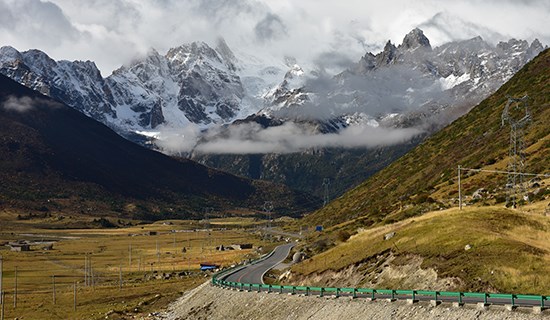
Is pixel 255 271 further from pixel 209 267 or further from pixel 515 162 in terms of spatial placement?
pixel 209 267

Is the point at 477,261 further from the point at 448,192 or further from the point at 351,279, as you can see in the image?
the point at 448,192

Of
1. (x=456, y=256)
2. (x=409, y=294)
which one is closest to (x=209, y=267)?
(x=456, y=256)

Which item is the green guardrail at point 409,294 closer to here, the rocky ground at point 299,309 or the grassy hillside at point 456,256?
the rocky ground at point 299,309

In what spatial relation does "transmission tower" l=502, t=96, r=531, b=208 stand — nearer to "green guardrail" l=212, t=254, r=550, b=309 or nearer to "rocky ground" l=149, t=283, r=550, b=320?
"green guardrail" l=212, t=254, r=550, b=309

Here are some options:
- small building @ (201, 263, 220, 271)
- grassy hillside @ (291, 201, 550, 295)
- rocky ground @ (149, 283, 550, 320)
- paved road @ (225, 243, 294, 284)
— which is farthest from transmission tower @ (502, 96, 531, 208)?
small building @ (201, 263, 220, 271)

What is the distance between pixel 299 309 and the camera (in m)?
74.3

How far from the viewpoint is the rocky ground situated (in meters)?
52.8

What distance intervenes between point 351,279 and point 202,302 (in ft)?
83.0

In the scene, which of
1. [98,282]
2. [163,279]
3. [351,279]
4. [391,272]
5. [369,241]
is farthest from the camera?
[98,282]

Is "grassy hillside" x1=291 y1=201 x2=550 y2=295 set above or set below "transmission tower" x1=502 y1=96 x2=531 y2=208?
below

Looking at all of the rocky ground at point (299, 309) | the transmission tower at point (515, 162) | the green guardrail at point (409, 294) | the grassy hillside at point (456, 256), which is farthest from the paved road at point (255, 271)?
the transmission tower at point (515, 162)

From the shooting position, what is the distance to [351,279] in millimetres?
86062

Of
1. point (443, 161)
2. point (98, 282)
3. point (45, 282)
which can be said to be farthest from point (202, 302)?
point (443, 161)

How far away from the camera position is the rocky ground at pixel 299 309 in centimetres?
5281
